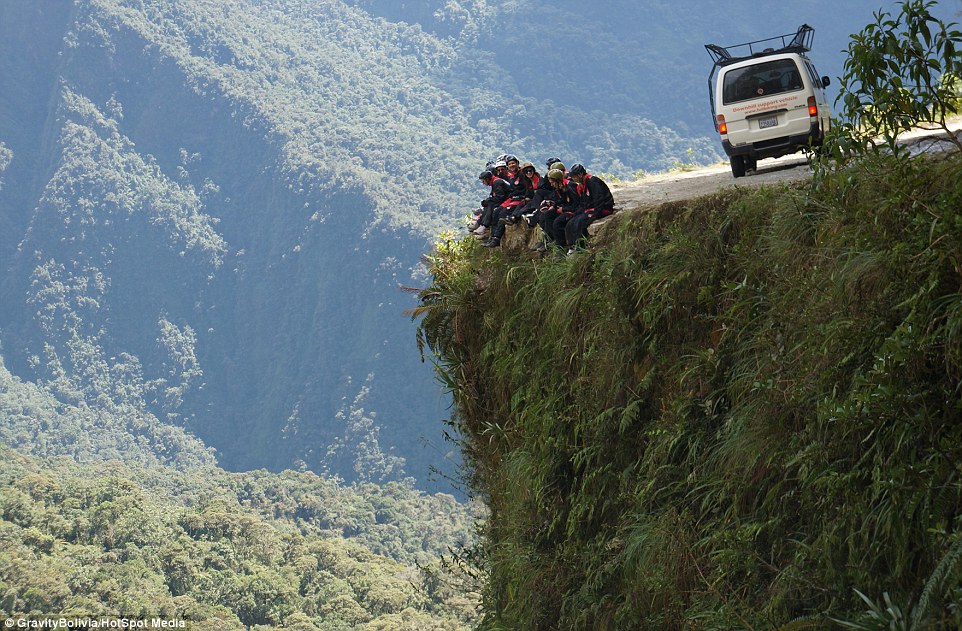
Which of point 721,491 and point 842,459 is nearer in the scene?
point 842,459

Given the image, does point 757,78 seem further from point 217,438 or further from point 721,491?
point 217,438

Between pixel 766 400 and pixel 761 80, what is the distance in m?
8.98

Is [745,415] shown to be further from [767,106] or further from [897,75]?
[767,106]

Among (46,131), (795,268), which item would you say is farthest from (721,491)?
(46,131)

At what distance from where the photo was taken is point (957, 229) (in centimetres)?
472

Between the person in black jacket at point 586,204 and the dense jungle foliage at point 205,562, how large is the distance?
30760 millimetres

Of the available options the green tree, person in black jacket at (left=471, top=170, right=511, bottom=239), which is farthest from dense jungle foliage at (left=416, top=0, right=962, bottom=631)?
person in black jacket at (left=471, top=170, right=511, bottom=239)

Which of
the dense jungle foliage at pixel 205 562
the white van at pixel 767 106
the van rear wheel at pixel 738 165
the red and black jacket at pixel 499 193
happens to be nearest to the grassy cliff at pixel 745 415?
the red and black jacket at pixel 499 193

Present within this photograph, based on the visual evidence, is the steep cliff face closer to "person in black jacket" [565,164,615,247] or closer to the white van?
the white van

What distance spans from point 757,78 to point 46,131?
193841 mm

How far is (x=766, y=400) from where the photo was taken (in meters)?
5.84

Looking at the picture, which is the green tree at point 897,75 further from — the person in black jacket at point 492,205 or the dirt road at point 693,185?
the person in black jacket at point 492,205

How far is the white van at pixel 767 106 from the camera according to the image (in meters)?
13.7

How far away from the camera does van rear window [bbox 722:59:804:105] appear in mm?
13859
